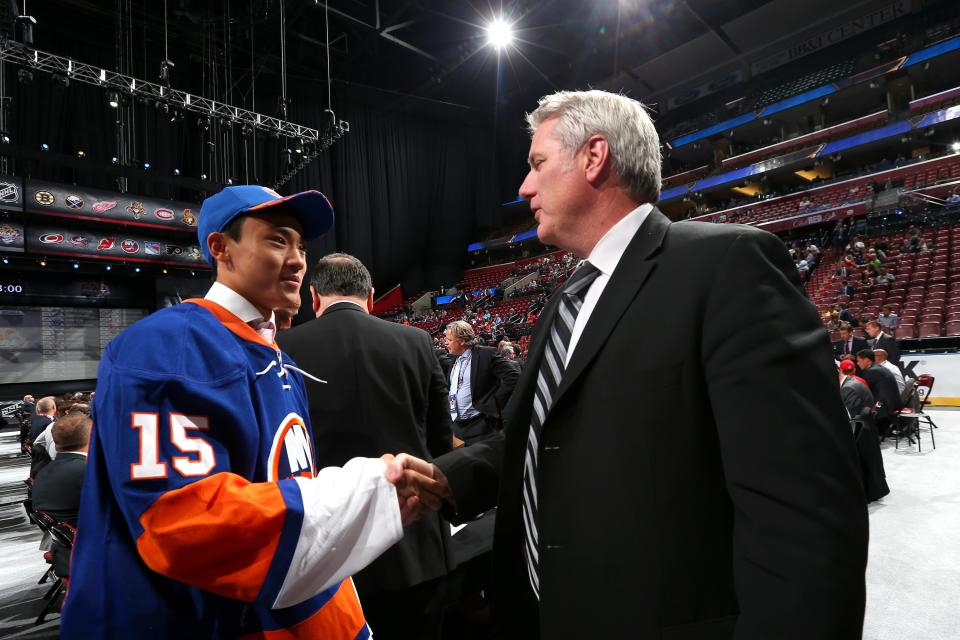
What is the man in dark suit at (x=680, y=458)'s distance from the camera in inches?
29.1

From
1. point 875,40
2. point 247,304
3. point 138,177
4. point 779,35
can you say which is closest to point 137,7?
point 138,177

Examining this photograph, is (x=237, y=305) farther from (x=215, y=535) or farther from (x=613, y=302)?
(x=613, y=302)

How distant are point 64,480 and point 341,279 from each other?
2245 mm

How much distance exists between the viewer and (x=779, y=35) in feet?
72.4

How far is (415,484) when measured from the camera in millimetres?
1069

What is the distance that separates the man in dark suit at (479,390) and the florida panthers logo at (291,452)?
3311 millimetres

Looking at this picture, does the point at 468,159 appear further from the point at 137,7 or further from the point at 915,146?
the point at 915,146

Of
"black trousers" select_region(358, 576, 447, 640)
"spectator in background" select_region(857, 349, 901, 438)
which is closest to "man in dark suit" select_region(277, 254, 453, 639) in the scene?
"black trousers" select_region(358, 576, 447, 640)

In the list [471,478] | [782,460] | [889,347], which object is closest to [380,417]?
[471,478]

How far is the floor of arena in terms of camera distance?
2662mm

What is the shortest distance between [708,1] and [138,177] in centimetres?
1878

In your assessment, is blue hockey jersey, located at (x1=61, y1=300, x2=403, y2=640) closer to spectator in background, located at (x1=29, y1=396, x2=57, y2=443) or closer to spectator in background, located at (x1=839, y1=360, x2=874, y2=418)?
spectator in background, located at (x1=839, y1=360, x2=874, y2=418)

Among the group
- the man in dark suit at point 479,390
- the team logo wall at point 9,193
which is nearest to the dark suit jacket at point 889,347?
the man in dark suit at point 479,390

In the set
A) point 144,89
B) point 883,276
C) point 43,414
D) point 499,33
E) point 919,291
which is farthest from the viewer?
point 499,33
